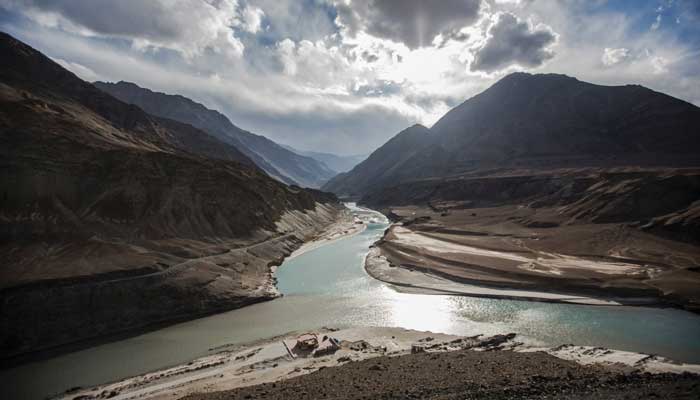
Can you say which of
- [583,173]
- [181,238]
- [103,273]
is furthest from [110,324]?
[583,173]

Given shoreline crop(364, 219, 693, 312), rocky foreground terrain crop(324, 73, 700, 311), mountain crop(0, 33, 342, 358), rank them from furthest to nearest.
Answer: rocky foreground terrain crop(324, 73, 700, 311), shoreline crop(364, 219, 693, 312), mountain crop(0, 33, 342, 358)

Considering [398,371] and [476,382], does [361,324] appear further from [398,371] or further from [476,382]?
[476,382]

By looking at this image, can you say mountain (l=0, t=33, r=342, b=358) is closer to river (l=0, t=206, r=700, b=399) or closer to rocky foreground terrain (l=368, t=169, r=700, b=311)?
river (l=0, t=206, r=700, b=399)

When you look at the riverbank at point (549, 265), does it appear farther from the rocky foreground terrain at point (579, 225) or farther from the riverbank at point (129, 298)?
the riverbank at point (129, 298)

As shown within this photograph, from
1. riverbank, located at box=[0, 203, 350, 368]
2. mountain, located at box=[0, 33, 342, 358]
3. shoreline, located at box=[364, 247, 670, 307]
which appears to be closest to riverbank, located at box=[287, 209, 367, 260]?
mountain, located at box=[0, 33, 342, 358]

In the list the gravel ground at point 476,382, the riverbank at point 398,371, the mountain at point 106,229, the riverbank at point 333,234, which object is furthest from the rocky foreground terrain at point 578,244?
the mountain at point 106,229

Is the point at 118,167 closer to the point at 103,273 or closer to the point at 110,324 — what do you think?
the point at 103,273
